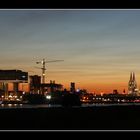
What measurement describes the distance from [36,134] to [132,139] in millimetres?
1841

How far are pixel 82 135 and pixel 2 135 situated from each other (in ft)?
5.13

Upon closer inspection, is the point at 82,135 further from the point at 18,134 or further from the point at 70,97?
the point at 70,97

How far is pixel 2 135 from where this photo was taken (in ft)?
25.3
